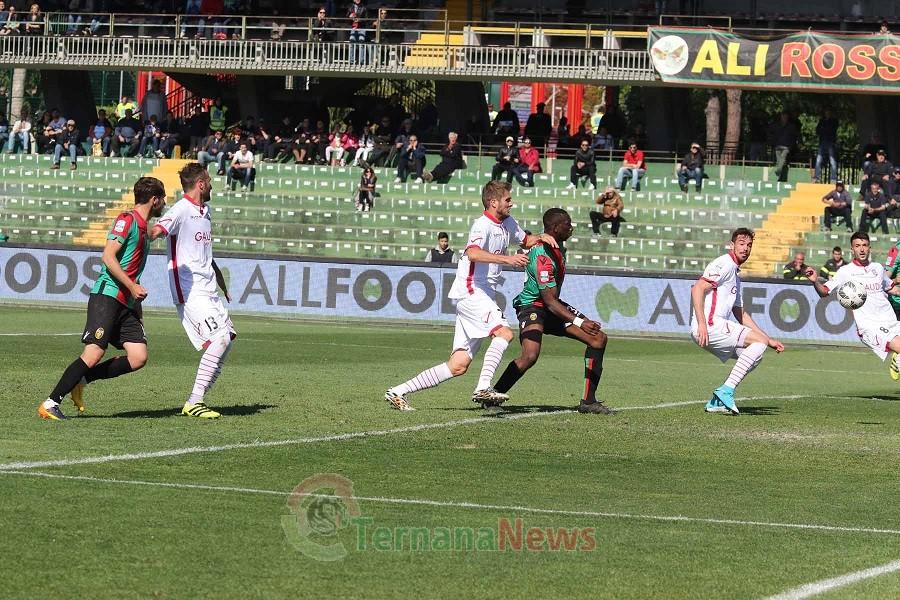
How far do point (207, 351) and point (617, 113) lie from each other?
30.0 m

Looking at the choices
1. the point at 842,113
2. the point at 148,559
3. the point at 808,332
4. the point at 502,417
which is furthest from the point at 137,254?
the point at 842,113

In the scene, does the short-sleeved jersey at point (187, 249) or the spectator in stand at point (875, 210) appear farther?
the spectator in stand at point (875, 210)

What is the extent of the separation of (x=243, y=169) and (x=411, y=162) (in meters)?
4.31

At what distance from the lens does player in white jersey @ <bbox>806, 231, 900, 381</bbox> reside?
16.8 meters

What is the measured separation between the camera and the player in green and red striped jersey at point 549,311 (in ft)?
43.1

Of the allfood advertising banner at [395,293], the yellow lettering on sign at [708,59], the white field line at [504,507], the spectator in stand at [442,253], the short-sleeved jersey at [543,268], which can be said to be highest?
the yellow lettering on sign at [708,59]

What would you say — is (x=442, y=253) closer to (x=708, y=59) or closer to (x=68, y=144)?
(x=708, y=59)

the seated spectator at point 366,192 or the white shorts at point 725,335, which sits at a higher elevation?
the seated spectator at point 366,192

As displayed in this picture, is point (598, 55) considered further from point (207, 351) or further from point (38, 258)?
point (207, 351)

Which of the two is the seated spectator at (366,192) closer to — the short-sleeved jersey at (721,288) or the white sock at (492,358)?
the short-sleeved jersey at (721,288)

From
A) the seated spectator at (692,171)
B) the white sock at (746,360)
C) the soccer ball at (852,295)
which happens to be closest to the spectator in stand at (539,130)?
the seated spectator at (692,171)

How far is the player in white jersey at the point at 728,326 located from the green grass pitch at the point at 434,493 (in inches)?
12.6

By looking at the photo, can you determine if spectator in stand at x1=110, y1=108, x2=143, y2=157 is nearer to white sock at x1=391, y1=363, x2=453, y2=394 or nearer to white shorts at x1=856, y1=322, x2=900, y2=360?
white shorts at x1=856, y1=322, x2=900, y2=360

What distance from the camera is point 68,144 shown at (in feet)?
138
